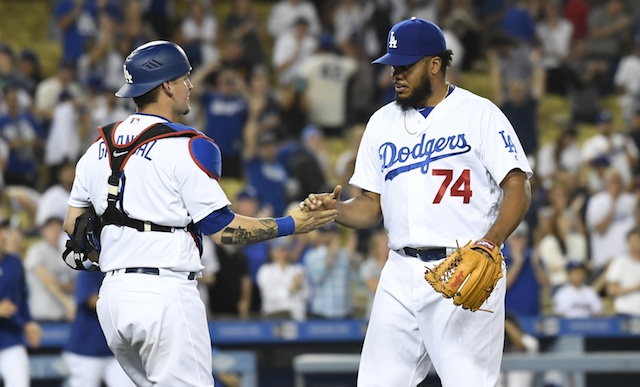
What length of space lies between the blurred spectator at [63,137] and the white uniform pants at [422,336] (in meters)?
8.99

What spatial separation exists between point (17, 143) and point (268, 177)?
296cm

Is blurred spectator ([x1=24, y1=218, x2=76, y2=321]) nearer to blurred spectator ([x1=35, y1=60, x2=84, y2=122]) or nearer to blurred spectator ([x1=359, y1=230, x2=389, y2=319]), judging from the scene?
blurred spectator ([x1=359, y1=230, x2=389, y2=319])

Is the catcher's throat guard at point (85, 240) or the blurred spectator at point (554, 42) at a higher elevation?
the blurred spectator at point (554, 42)

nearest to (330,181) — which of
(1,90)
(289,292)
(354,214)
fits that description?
(289,292)

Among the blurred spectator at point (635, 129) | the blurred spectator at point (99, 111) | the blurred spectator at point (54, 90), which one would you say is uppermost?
the blurred spectator at point (54, 90)

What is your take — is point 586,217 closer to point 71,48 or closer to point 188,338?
point 71,48

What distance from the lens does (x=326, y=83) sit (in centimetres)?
1686

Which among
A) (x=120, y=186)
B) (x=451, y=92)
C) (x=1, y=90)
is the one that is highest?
(x=1, y=90)

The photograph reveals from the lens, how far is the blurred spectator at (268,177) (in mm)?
14742

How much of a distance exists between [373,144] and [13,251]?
4.81m

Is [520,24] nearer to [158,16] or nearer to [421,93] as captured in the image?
[158,16]

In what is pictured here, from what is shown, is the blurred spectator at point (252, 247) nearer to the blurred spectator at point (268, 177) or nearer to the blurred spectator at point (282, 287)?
the blurred spectator at point (282, 287)

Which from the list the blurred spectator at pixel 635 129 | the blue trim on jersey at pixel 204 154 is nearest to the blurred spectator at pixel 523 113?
the blurred spectator at pixel 635 129

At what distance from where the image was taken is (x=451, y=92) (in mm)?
6422
